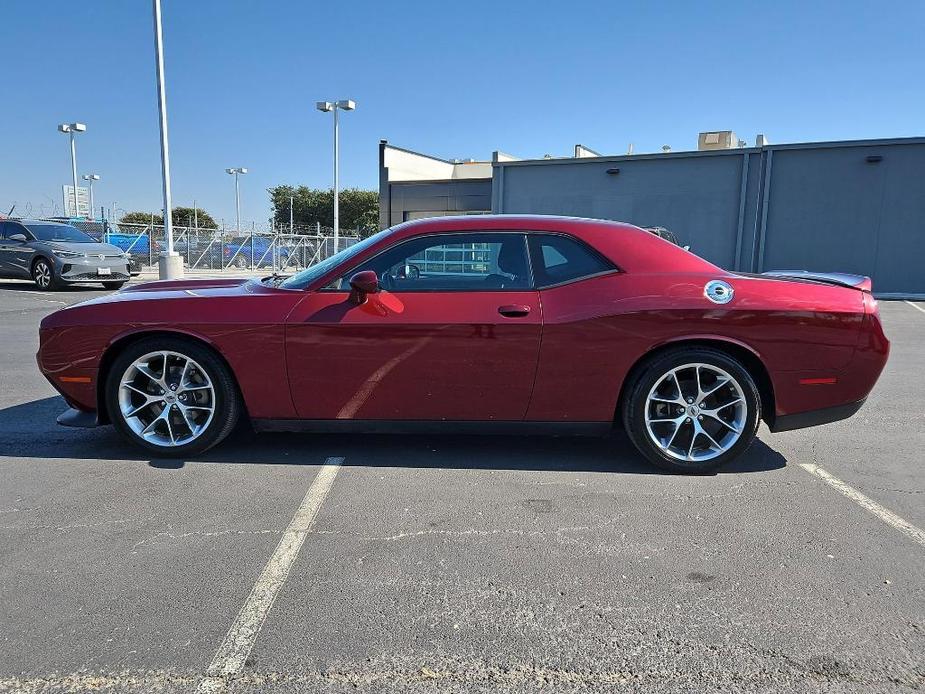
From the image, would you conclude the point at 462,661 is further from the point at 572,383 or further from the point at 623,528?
the point at 572,383

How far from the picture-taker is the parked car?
49.6 feet

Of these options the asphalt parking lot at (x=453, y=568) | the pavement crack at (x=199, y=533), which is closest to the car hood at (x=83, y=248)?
the asphalt parking lot at (x=453, y=568)

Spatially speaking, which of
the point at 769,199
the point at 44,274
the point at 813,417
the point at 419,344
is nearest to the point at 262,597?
the point at 419,344

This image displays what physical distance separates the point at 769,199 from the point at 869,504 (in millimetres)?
19363

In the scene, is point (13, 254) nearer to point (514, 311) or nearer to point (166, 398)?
point (166, 398)

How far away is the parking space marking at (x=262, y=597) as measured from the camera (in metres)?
2.09

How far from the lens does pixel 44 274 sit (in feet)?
50.1

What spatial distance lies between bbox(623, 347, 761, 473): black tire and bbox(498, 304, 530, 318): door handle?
29.4 inches

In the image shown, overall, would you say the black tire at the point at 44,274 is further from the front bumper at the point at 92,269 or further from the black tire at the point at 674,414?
the black tire at the point at 674,414

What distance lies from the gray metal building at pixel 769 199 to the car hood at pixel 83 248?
12959mm

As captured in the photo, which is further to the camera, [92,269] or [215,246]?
[215,246]

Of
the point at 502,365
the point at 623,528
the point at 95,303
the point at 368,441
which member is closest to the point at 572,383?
the point at 502,365

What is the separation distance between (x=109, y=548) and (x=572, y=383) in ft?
7.98

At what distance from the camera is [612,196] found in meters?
22.6
